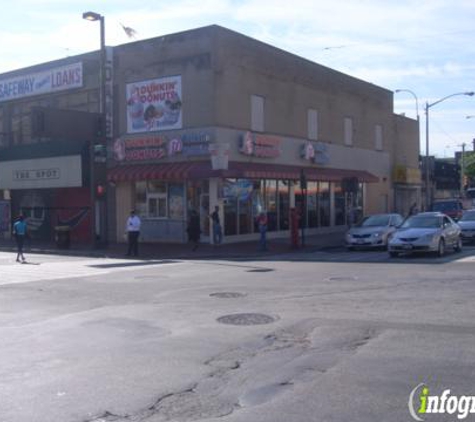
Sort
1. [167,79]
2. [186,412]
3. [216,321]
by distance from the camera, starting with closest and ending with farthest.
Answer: [186,412] < [216,321] < [167,79]

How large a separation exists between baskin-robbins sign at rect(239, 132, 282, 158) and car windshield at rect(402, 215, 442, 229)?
948 centimetres

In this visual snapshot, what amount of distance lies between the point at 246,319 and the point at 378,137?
116ft

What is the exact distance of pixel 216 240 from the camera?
27.4 metres

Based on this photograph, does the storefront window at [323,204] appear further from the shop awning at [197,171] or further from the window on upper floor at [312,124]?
the shop awning at [197,171]

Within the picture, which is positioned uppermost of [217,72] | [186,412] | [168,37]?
[168,37]

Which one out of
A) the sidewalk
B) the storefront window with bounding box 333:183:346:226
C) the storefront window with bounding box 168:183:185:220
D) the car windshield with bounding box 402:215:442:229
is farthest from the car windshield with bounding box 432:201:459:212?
the car windshield with bounding box 402:215:442:229

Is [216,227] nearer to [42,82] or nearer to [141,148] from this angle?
[141,148]

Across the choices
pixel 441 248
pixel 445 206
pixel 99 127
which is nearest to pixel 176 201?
pixel 99 127

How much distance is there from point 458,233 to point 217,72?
39.7 ft

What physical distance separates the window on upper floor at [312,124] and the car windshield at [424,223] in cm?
1370

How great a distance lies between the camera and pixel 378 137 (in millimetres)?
43438

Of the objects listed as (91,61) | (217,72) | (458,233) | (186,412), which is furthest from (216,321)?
(91,61)

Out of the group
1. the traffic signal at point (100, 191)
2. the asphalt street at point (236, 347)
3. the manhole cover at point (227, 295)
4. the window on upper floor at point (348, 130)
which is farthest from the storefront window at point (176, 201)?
the manhole cover at point (227, 295)

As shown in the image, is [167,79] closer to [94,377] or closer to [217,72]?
[217,72]
